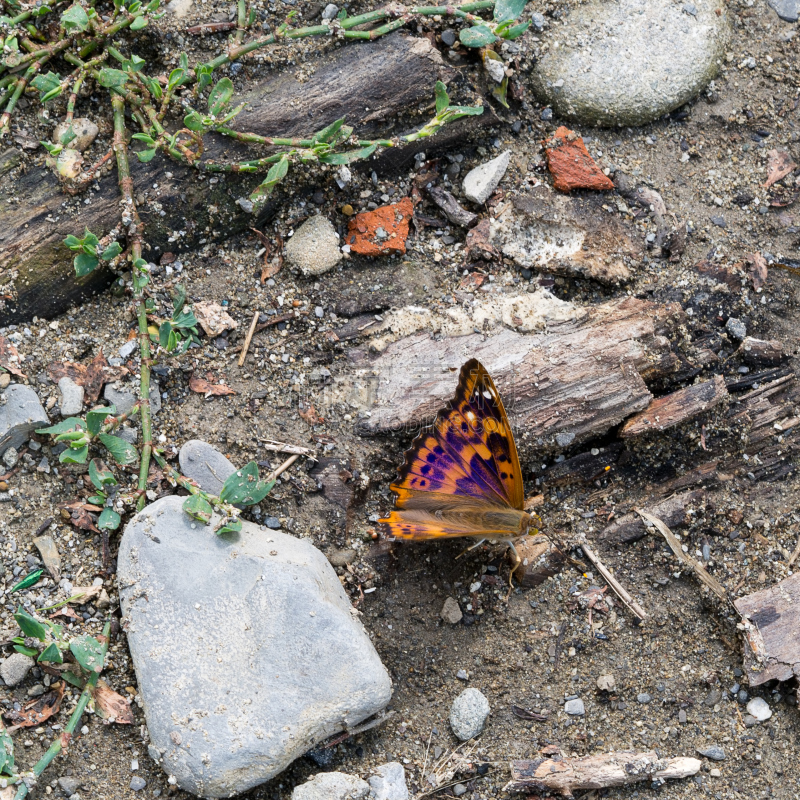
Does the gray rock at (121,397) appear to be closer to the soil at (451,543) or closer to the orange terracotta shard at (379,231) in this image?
the soil at (451,543)

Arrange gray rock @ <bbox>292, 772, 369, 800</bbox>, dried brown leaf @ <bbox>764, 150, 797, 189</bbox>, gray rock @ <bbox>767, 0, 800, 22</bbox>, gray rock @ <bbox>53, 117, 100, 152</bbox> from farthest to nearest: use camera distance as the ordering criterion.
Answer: gray rock @ <bbox>767, 0, 800, 22</bbox> < dried brown leaf @ <bbox>764, 150, 797, 189</bbox> < gray rock @ <bbox>53, 117, 100, 152</bbox> < gray rock @ <bbox>292, 772, 369, 800</bbox>

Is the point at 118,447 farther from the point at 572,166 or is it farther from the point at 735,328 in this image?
the point at 735,328

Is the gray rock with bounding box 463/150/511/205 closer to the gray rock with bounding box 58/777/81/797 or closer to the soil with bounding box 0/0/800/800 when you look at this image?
the soil with bounding box 0/0/800/800

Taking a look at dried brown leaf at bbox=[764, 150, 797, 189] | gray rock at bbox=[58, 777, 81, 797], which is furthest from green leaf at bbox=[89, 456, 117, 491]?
dried brown leaf at bbox=[764, 150, 797, 189]

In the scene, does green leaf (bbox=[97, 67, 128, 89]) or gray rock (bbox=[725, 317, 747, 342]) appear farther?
gray rock (bbox=[725, 317, 747, 342])

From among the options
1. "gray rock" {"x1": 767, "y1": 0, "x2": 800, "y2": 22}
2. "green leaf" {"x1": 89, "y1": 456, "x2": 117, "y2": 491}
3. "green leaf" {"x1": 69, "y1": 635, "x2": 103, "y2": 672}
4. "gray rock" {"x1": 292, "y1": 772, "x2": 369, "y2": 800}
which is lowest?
"gray rock" {"x1": 292, "y1": 772, "x2": 369, "y2": 800}
